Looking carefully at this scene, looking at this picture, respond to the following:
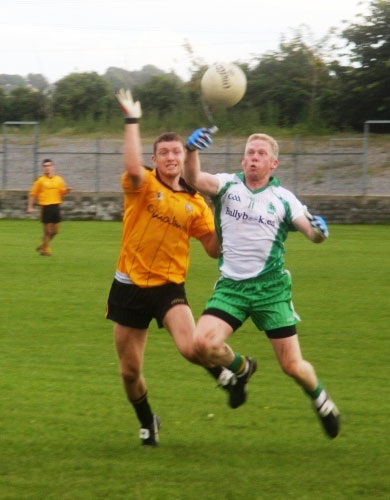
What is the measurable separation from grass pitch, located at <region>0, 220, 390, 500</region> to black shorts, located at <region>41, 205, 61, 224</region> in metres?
7.10

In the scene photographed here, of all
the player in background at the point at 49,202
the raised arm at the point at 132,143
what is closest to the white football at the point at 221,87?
the raised arm at the point at 132,143

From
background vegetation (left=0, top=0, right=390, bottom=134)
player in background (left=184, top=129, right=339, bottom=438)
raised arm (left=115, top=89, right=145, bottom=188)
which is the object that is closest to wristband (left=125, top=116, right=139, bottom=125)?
raised arm (left=115, top=89, right=145, bottom=188)

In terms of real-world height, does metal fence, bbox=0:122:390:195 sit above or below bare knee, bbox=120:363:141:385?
below

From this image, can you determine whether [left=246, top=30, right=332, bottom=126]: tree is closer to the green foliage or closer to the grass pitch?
the green foliage

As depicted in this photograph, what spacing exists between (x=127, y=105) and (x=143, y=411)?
79.4 inches

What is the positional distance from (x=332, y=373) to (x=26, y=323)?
4.42 meters

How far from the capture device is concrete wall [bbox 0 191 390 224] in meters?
34.8

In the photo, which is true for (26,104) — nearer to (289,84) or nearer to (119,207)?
(289,84)

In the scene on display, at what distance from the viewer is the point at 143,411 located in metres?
7.22

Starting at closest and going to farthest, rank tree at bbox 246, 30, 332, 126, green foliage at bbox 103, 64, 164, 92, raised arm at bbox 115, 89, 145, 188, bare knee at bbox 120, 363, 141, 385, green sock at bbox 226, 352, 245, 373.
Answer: raised arm at bbox 115, 89, 145, 188, bare knee at bbox 120, 363, 141, 385, green sock at bbox 226, 352, 245, 373, tree at bbox 246, 30, 332, 126, green foliage at bbox 103, 64, 164, 92

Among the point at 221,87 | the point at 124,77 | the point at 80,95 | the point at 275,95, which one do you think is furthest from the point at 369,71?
the point at 221,87

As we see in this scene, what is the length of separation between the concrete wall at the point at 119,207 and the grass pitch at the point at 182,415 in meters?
19.0

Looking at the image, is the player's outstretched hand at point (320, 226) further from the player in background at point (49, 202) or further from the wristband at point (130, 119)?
the player in background at point (49, 202)

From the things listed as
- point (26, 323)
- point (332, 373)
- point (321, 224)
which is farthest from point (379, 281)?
point (321, 224)
